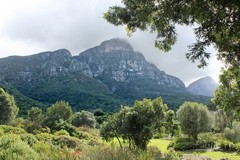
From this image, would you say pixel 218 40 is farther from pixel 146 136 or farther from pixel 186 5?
pixel 146 136

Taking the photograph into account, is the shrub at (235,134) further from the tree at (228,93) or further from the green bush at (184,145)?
the tree at (228,93)

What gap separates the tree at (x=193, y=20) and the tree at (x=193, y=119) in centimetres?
3808

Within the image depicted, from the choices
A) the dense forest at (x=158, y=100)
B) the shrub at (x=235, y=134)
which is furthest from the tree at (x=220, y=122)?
the dense forest at (x=158, y=100)

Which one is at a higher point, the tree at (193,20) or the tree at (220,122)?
the tree at (193,20)

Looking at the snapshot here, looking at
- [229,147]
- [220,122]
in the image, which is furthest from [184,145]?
[220,122]

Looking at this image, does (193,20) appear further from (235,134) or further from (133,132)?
(235,134)

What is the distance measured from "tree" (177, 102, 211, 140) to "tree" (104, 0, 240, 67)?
38.1 meters

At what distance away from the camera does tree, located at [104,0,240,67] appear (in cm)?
886

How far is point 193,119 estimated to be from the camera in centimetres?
4838

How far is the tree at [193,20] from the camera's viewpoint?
8.86 metres

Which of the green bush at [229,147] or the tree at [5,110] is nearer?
the green bush at [229,147]

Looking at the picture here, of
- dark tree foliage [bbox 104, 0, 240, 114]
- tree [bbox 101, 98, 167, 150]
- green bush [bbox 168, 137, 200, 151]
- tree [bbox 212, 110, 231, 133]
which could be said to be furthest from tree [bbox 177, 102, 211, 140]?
dark tree foliage [bbox 104, 0, 240, 114]

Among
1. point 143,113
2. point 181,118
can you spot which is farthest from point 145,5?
point 181,118

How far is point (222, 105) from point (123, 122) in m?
15.4
